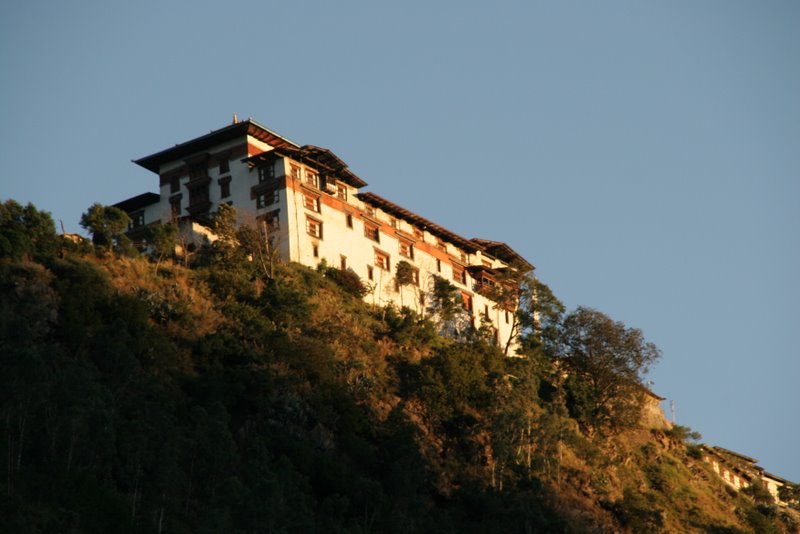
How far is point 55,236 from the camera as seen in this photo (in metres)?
79.2

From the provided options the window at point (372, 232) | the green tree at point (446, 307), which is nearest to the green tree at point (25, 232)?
the window at point (372, 232)

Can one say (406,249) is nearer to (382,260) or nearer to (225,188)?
(382,260)

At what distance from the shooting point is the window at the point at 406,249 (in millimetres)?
103875

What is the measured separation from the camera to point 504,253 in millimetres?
116875

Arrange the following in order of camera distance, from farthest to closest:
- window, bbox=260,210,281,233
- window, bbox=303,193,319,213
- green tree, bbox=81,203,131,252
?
window, bbox=303,193,319,213 < window, bbox=260,210,281,233 < green tree, bbox=81,203,131,252

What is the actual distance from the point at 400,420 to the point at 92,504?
27491mm

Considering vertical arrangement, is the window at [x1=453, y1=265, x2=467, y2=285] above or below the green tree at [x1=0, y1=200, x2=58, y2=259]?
above

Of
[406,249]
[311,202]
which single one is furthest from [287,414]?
[406,249]

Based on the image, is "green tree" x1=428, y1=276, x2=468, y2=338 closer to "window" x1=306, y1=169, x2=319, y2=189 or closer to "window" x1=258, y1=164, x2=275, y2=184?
"window" x1=306, y1=169, x2=319, y2=189

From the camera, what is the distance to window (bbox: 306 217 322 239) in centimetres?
9499

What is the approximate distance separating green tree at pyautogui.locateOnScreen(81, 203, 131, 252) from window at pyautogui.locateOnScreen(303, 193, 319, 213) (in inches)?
576

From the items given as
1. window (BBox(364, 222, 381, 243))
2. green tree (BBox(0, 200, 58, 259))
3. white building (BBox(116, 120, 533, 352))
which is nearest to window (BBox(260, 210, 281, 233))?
white building (BBox(116, 120, 533, 352))

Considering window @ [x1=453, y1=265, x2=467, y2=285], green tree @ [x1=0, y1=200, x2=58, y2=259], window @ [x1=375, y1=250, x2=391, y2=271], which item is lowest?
green tree @ [x1=0, y1=200, x2=58, y2=259]

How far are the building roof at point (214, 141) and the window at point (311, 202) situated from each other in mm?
4482
